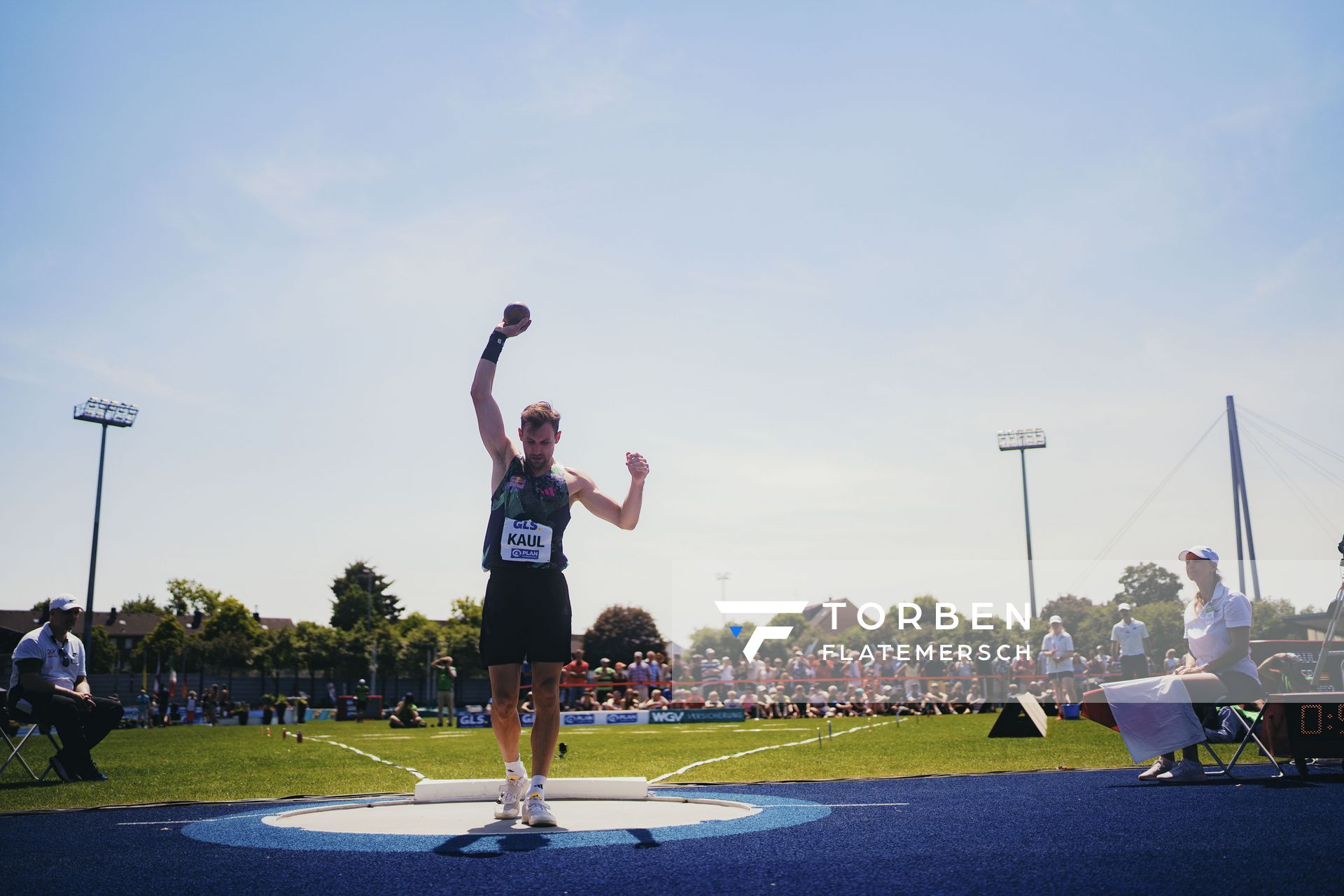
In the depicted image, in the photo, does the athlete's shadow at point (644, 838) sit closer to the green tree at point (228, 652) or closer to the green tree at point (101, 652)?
the green tree at point (228, 652)

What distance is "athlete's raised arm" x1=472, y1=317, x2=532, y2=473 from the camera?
546 cm

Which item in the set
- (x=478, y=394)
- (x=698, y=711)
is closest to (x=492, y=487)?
(x=478, y=394)

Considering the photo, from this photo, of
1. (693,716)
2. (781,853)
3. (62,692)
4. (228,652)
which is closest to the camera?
(781,853)

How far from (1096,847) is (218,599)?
290 ft

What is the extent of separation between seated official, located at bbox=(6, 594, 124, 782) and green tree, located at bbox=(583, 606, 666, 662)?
2671 inches

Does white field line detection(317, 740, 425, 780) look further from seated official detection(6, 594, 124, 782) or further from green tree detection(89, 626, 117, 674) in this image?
green tree detection(89, 626, 117, 674)

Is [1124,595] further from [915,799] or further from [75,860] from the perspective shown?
[75,860]

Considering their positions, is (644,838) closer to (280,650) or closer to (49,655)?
(49,655)

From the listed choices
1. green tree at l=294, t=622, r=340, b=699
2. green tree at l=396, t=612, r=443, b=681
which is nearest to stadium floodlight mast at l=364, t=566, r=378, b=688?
green tree at l=396, t=612, r=443, b=681

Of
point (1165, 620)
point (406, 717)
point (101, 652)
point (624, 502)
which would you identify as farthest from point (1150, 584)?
point (101, 652)

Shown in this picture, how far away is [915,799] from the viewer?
636 centimetres

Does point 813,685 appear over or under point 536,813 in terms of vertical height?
under

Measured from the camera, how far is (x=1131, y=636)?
19.2m

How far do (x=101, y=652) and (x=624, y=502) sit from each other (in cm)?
9542
